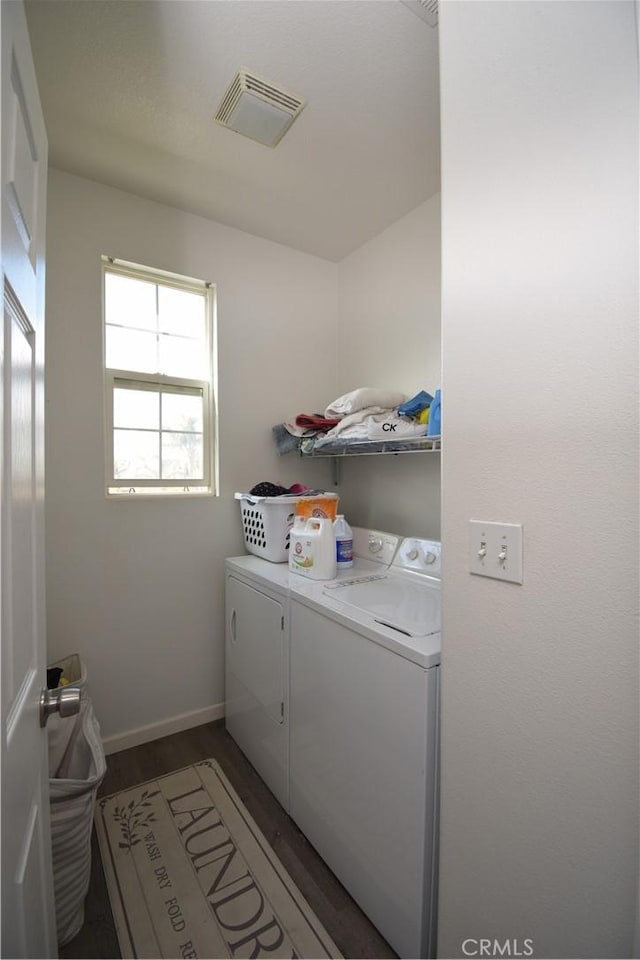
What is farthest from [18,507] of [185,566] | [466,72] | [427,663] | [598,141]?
[185,566]

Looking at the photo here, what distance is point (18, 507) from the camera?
0.66 meters

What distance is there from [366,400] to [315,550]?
2.58 ft

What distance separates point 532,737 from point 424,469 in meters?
1.38

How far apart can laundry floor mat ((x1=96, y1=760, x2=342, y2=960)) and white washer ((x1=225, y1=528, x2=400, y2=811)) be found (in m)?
0.21

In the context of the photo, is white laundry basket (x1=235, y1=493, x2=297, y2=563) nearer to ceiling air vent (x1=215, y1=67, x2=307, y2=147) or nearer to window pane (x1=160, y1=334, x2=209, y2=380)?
window pane (x1=160, y1=334, x2=209, y2=380)

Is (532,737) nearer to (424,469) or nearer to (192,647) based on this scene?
(424,469)

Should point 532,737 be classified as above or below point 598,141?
below

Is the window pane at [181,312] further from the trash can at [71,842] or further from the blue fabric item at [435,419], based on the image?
the trash can at [71,842]

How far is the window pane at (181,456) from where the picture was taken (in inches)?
86.3

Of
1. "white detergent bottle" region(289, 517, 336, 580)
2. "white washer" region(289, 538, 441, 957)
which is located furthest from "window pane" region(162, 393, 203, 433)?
"white washer" region(289, 538, 441, 957)

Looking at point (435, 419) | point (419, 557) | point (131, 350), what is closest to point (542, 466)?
point (435, 419)

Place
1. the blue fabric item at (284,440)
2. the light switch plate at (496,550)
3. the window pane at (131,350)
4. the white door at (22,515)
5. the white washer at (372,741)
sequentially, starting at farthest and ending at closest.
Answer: the blue fabric item at (284,440) < the window pane at (131,350) < the white washer at (372,741) < the light switch plate at (496,550) < the white door at (22,515)

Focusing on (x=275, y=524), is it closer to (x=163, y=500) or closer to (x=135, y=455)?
(x=163, y=500)

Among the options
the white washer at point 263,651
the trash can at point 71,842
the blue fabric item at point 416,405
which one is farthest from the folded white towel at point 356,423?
the trash can at point 71,842
